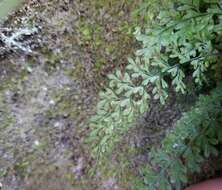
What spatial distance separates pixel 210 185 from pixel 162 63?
0.39 m

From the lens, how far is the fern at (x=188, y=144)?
1.50 m

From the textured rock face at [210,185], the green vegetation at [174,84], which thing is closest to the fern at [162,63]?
the green vegetation at [174,84]

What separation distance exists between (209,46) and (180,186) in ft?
1.47

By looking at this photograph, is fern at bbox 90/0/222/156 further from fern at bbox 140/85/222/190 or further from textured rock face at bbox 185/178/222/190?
textured rock face at bbox 185/178/222/190

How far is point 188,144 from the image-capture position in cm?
152

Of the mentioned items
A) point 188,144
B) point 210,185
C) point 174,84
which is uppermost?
point 174,84

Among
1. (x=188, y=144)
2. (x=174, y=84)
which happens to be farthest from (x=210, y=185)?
(x=174, y=84)

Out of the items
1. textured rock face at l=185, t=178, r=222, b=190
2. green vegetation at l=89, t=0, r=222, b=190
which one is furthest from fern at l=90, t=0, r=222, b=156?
textured rock face at l=185, t=178, r=222, b=190

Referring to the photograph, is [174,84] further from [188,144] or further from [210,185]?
[210,185]

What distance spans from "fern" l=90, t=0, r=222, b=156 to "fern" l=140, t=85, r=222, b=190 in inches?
3.3

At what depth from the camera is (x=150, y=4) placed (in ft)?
5.37

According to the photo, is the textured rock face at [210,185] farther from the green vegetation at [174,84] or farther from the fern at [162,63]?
the fern at [162,63]

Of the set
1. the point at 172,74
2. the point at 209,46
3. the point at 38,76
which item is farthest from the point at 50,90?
the point at 209,46

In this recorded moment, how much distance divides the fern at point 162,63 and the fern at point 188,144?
8 centimetres
